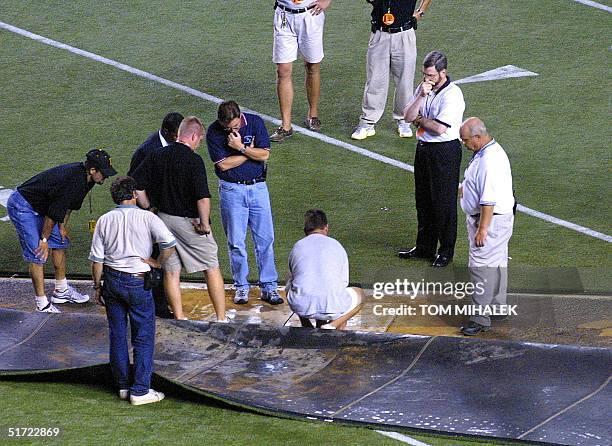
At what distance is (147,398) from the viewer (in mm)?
8820

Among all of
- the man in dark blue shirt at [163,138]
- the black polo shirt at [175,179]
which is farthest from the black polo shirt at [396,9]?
the black polo shirt at [175,179]

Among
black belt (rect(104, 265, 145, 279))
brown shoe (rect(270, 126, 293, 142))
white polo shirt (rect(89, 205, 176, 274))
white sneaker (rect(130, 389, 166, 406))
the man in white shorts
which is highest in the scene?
the man in white shorts

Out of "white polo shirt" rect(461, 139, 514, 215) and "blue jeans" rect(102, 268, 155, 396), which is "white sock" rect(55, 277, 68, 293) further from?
"white polo shirt" rect(461, 139, 514, 215)

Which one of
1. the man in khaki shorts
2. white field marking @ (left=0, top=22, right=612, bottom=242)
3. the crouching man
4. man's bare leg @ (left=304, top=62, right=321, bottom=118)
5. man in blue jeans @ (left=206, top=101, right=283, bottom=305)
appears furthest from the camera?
man's bare leg @ (left=304, top=62, right=321, bottom=118)

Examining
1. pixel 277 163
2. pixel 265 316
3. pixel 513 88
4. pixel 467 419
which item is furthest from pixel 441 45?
pixel 467 419

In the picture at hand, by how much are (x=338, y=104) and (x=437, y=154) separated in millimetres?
4220

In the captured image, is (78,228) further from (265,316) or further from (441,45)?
(441,45)

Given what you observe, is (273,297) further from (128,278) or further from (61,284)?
(128,278)

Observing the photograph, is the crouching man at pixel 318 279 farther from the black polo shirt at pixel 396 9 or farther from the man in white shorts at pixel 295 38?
the black polo shirt at pixel 396 9

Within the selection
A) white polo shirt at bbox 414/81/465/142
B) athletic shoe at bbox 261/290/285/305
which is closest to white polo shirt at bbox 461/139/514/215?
white polo shirt at bbox 414/81/465/142

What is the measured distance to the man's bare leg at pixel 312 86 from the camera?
14078 millimetres

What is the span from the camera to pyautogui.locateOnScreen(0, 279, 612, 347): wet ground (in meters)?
10.0

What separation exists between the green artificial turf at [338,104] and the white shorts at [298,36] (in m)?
1.01

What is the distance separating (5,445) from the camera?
814 cm
